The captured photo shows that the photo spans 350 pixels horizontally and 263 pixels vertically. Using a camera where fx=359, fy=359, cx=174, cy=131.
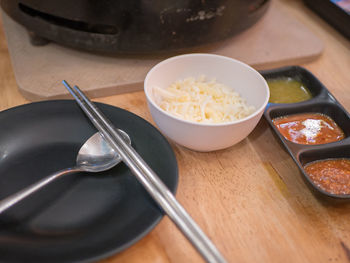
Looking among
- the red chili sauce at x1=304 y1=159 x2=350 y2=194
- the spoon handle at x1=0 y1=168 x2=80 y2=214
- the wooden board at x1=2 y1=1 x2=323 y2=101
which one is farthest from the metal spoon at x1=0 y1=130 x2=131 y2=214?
the red chili sauce at x1=304 y1=159 x2=350 y2=194

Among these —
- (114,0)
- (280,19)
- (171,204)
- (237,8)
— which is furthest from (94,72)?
(280,19)

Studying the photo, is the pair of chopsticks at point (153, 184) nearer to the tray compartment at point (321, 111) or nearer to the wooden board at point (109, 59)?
the wooden board at point (109, 59)

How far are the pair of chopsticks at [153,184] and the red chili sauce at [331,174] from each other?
0.31 m

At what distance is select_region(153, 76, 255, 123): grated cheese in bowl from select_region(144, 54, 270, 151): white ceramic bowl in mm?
23

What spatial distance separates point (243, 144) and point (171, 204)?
0.34 meters

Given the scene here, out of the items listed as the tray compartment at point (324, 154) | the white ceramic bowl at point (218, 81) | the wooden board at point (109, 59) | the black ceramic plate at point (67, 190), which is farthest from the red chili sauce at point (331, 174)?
the wooden board at point (109, 59)

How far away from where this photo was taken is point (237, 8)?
93 cm

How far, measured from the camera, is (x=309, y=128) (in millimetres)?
807

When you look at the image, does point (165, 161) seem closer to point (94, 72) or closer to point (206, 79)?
point (206, 79)

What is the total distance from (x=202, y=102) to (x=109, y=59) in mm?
386

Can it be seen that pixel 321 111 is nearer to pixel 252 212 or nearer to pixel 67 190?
pixel 252 212

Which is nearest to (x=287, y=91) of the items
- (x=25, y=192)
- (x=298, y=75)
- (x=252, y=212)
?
(x=298, y=75)

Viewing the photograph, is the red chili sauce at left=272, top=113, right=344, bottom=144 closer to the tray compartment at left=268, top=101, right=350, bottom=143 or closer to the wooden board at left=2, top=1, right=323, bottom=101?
the tray compartment at left=268, top=101, right=350, bottom=143

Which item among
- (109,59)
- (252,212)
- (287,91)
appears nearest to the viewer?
(252,212)
